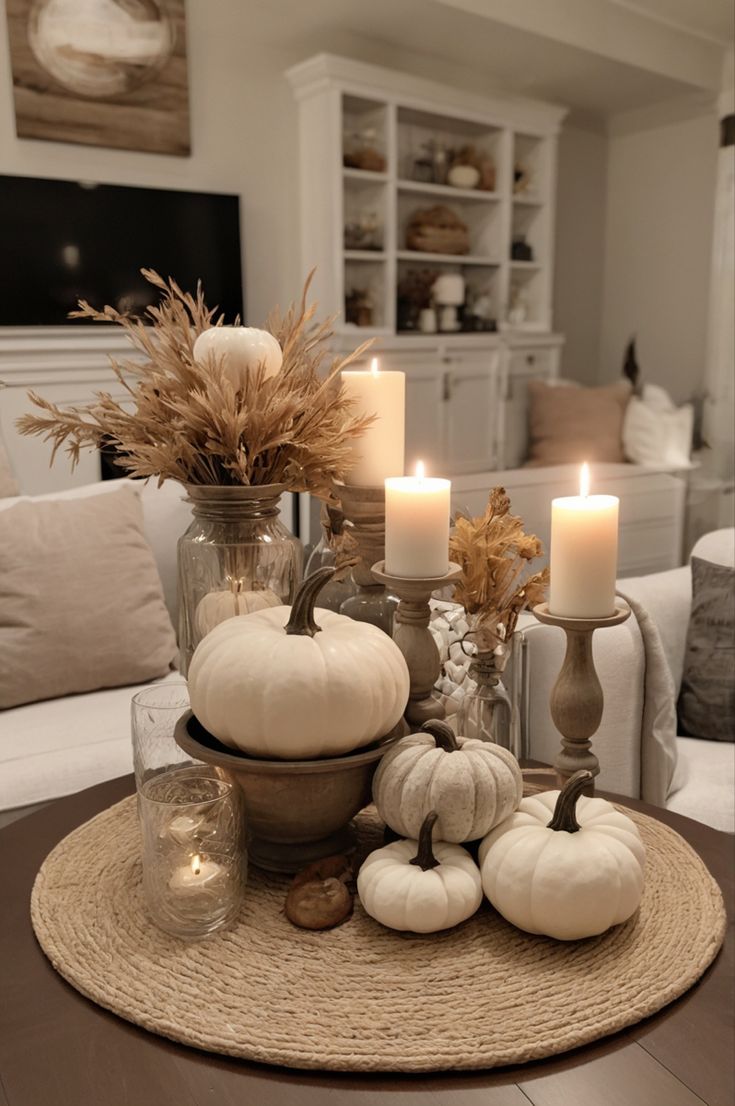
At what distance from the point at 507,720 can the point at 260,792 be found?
0.30 m

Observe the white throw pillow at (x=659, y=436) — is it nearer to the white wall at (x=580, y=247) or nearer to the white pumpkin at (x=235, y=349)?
the white wall at (x=580, y=247)

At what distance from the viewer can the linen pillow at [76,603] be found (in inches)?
69.7

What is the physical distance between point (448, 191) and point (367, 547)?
3.99m

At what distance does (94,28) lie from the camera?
12.1 ft

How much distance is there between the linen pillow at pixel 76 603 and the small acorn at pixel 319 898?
111 cm

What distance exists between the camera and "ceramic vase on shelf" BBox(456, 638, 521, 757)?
3.17 feet

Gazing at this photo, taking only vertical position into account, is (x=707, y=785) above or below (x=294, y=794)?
below

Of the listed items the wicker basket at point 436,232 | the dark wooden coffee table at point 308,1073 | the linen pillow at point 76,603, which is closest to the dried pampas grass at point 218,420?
the dark wooden coffee table at point 308,1073

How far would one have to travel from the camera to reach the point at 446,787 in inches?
30.2

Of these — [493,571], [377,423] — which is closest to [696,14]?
[377,423]

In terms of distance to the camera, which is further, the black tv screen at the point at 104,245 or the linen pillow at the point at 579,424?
the linen pillow at the point at 579,424

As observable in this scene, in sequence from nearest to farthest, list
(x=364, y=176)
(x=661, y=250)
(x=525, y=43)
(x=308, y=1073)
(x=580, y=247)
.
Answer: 1. (x=308, y=1073)
2. (x=364, y=176)
3. (x=525, y=43)
4. (x=661, y=250)
5. (x=580, y=247)

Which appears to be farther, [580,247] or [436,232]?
[580,247]

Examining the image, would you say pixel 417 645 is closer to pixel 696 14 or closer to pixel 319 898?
pixel 319 898
